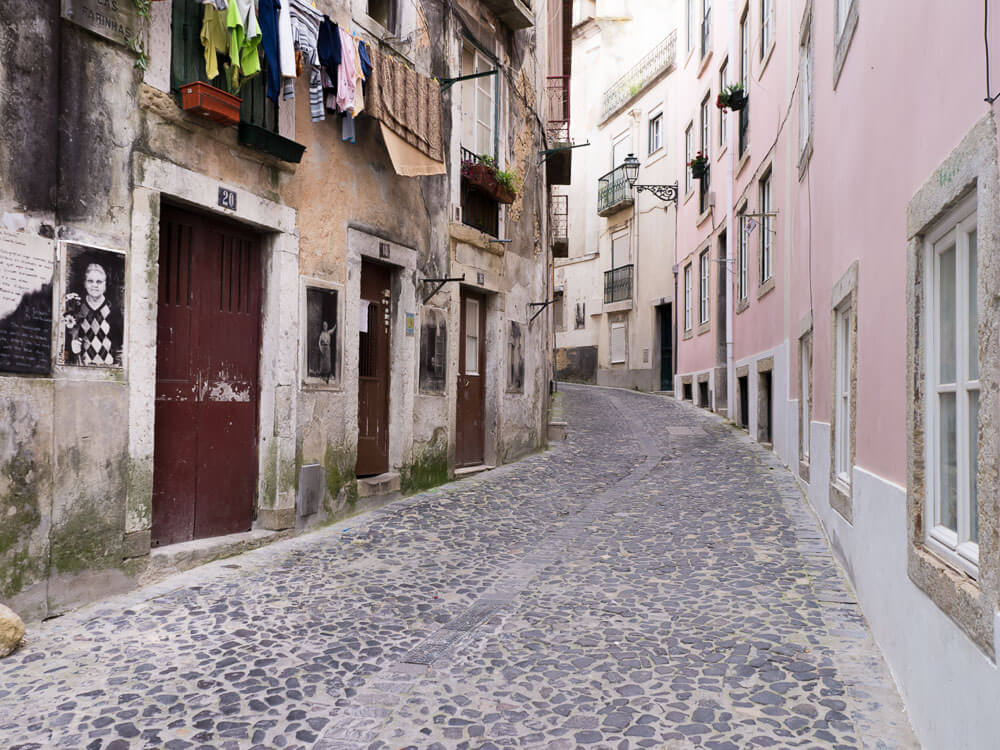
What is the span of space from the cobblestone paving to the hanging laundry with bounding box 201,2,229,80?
368cm

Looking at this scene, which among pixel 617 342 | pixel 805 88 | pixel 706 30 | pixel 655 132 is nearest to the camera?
pixel 805 88

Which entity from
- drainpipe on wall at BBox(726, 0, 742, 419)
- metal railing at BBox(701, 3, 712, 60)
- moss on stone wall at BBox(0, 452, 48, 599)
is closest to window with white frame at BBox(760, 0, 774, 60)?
drainpipe on wall at BBox(726, 0, 742, 419)

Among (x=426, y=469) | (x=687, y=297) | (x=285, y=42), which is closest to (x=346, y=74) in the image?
(x=285, y=42)

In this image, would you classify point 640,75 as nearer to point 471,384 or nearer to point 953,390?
point 471,384

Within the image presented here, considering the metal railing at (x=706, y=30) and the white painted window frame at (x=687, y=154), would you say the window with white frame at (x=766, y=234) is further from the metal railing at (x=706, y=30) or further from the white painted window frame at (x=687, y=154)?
the white painted window frame at (x=687, y=154)

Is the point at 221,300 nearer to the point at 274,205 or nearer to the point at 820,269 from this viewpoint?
the point at 274,205

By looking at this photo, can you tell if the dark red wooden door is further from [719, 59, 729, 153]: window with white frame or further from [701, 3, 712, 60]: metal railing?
[701, 3, 712, 60]: metal railing

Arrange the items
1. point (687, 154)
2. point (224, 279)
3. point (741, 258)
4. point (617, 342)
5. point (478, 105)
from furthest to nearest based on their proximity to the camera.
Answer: point (617, 342) < point (687, 154) < point (741, 258) < point (478, 105) < point (224, 279)

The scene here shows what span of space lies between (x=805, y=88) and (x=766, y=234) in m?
3.57

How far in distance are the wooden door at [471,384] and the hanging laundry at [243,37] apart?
5.01 metres

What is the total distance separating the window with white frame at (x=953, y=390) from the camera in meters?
2.91

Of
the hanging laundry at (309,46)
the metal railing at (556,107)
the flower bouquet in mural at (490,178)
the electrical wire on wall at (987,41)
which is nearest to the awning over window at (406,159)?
the hanging laundry at (309,46)

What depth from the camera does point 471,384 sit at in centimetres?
1071

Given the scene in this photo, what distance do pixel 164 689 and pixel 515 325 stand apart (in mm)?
8445
